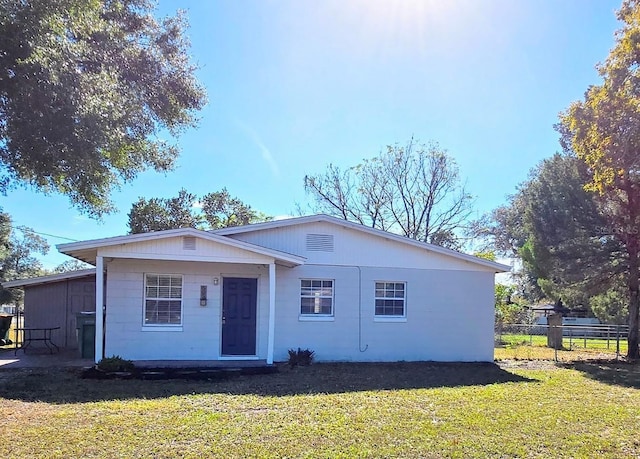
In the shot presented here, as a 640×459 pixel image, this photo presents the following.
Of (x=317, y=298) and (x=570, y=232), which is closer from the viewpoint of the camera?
(x=317, y=298)

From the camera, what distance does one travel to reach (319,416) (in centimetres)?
731

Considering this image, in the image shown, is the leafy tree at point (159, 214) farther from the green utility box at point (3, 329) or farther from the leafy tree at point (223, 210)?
the green utility box at point (3, 329)

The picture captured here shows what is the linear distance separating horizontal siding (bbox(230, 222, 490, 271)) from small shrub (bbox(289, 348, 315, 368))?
2.27m

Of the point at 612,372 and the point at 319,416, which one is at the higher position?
the point at 319,416

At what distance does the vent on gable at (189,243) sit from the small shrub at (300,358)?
3505mm

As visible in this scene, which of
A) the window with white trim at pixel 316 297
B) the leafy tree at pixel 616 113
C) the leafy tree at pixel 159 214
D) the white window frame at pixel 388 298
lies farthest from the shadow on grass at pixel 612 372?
the leafy tree at pixel 159 214

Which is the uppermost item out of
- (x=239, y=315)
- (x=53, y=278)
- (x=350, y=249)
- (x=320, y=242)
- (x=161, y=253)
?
(x=320, y=242)

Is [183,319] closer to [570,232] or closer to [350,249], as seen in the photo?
[350,249]

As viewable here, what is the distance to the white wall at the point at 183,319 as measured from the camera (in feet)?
40.9

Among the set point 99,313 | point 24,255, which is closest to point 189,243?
point 99,313

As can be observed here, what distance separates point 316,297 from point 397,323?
88.9 inches

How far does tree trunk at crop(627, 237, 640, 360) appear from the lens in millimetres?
16078

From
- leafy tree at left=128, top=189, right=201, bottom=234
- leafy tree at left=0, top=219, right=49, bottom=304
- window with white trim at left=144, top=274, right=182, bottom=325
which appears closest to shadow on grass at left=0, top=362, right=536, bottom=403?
window with white trim at left=144, top=274, right=182, bottom=325

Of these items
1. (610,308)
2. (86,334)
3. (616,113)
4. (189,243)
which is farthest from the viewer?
(610,308)
